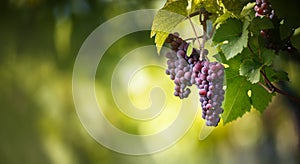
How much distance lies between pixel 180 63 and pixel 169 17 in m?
0.08

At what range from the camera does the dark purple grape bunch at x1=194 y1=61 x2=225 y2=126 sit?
0.75 meters

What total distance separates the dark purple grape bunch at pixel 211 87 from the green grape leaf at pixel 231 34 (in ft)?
0.19

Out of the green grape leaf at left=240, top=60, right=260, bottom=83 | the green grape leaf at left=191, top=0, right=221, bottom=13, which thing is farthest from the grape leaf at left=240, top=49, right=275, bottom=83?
the green grape leaf at left=191, top=0, right=221, bottom=13

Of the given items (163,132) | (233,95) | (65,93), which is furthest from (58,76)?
(233,95)

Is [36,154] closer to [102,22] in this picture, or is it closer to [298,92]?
[102,22]

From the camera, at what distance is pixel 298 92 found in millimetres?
933

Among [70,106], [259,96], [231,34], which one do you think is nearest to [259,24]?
[231,34]

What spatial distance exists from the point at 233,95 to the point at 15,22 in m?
0.57

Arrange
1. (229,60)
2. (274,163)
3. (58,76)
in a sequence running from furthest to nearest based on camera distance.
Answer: (58,76)
(274,163)
(229,60)

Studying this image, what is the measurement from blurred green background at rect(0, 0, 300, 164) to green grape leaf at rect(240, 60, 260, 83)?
10.1 inches

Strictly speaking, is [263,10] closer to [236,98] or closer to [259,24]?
[259,24]

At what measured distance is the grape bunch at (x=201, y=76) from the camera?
0.75m

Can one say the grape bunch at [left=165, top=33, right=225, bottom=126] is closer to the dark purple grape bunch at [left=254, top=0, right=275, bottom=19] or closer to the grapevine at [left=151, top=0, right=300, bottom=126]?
the grapevine at [left=151, top=0, right=300, bottom=126]

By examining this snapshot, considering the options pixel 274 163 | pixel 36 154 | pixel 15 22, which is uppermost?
pixel 15 22
